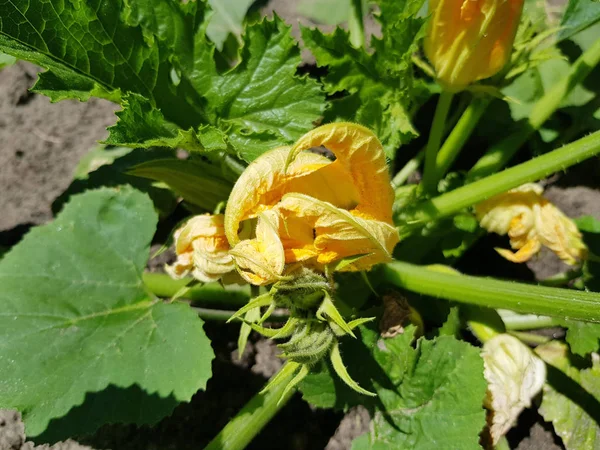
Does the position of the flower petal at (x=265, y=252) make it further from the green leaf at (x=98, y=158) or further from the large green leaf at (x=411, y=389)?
the green leaf at (x=98, y=158)

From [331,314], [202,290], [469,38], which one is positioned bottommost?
[202,290]

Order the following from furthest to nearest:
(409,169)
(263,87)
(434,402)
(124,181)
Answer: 1. (124,181)
2. (409,169)
3. (263,87)
4. (434,402)

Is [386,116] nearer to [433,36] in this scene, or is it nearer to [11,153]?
[433,36]

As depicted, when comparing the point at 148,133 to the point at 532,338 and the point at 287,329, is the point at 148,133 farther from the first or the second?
the point at 532,338

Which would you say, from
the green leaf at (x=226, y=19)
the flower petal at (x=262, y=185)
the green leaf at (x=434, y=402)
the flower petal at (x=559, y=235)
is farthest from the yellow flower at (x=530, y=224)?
the green leaf at (x=226, y=19)

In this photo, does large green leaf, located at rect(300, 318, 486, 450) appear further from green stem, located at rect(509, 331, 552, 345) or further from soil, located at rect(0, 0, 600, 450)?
green stem, located at rect(509, 331, 552, 345)

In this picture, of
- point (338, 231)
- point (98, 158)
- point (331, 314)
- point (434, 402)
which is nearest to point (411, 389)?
point (434, 402)

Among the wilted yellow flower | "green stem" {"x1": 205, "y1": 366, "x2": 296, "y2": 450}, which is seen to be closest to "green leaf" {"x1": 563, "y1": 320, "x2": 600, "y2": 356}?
the wilted yellow flower
